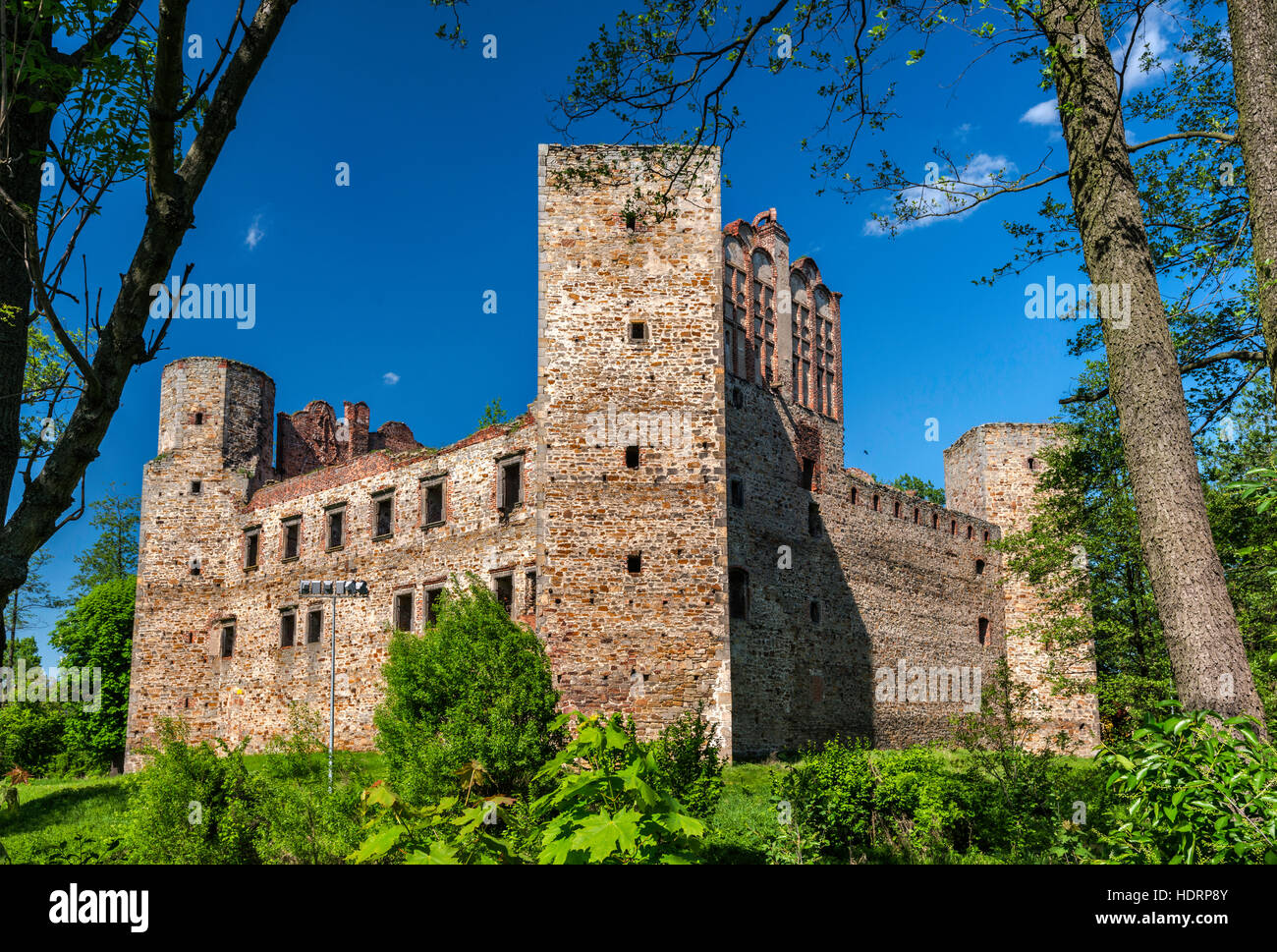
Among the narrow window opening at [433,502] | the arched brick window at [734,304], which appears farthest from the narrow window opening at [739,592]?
the narrow window opening at [433,502]

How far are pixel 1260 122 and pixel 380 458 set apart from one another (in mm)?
25292

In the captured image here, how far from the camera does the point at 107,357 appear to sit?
531 cm

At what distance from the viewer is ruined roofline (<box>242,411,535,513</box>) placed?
2597 cm

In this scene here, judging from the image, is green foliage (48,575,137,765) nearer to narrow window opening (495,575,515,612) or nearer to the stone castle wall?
the stone castle wall

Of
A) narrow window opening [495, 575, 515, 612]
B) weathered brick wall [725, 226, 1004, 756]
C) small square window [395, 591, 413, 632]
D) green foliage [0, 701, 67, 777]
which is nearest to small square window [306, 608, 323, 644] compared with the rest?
small square window [395, 591, 413, 632]

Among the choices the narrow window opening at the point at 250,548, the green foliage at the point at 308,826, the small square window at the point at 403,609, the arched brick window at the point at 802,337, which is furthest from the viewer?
the narrow window opening at the point at 250,548

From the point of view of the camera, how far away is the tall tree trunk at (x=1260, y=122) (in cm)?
718

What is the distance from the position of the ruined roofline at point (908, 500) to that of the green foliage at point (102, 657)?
28087 millimetres

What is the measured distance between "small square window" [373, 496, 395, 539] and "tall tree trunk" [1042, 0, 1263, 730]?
23188mm

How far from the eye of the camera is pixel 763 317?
2673 centimetres

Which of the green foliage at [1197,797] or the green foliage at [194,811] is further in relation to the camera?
the green foliage at [194,811]

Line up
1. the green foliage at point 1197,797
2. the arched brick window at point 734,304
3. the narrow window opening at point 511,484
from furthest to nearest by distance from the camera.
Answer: the arched brick window at point 734,304 < the narrow window opening at point 511,484 < the green foliage at point 1197,797

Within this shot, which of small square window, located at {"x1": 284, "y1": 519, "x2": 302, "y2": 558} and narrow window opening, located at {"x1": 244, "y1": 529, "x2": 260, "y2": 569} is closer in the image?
small square window, located at {"x1": 284, "y1": 519, "x2": 302, "y2": 558}

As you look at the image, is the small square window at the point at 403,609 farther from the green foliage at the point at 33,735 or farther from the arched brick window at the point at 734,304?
the green foliage at the point at 33,735
